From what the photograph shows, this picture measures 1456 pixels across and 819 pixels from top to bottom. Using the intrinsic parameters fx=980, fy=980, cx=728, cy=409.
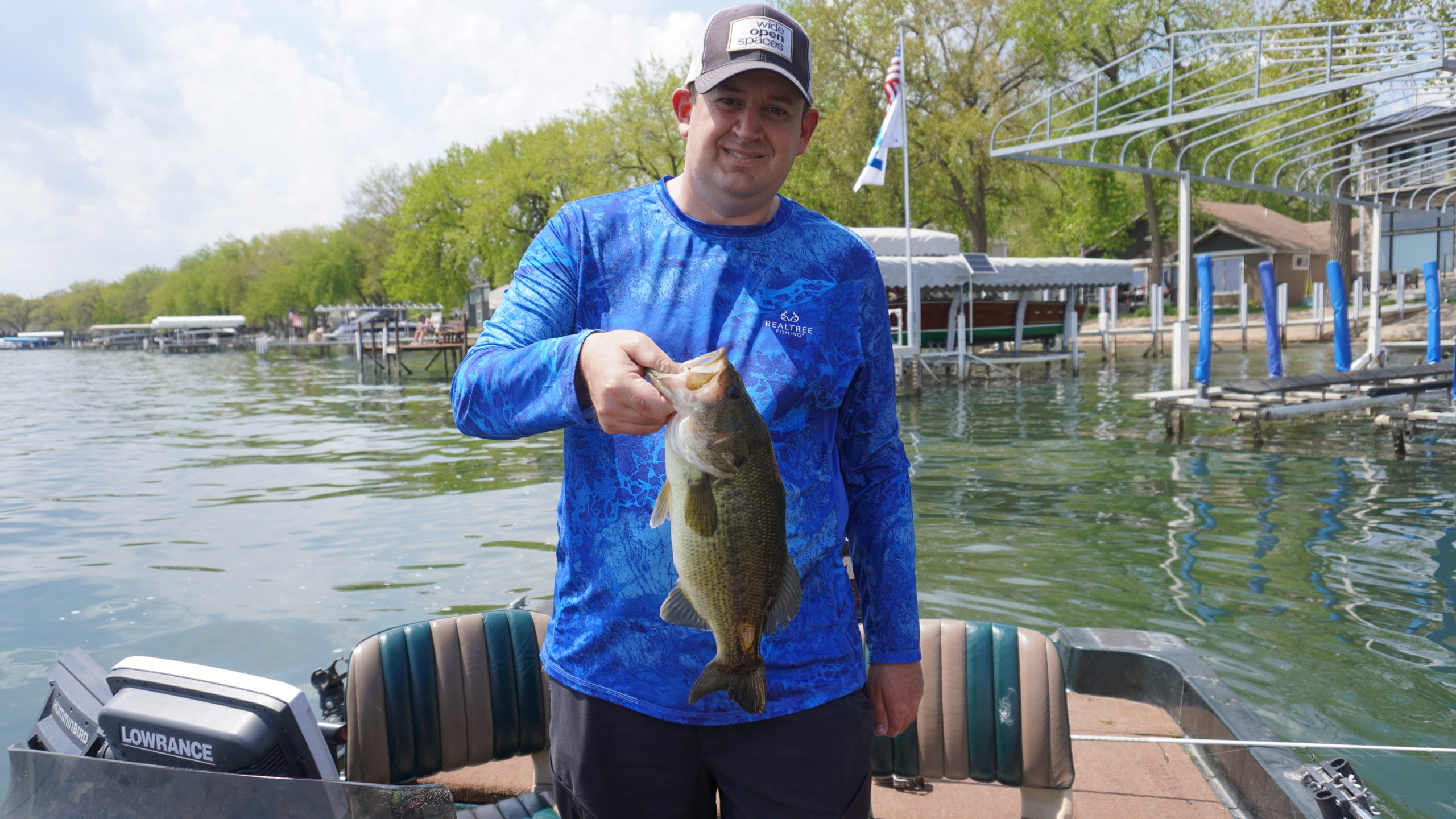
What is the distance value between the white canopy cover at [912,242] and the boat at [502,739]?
68.1ft

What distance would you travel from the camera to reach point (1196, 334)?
147 feet

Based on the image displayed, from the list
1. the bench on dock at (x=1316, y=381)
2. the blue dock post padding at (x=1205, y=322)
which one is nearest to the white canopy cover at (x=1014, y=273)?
the blue dock post padding at (x=1205, y=322)

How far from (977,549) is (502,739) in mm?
6729

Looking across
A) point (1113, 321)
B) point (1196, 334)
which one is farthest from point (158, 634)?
point (1196, 334)

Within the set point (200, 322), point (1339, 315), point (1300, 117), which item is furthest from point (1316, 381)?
point (200, 322)

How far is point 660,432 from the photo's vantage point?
76.6 inches

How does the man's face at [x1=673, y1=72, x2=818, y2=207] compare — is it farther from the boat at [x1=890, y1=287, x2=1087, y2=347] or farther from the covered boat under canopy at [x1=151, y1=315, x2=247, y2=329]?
the covered boat under canopy at [x1=151, y1=315, x2=247, y2=329]

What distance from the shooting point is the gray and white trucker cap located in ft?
6.34

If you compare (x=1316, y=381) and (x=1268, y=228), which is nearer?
(x=1316, y=381)

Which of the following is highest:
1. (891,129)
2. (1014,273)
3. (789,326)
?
(891,129)

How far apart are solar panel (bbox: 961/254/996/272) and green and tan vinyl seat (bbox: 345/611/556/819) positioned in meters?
24.2

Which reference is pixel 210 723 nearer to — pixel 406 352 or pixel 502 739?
pixel 502 739

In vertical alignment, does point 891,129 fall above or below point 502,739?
above

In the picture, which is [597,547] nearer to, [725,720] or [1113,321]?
[725,720]
